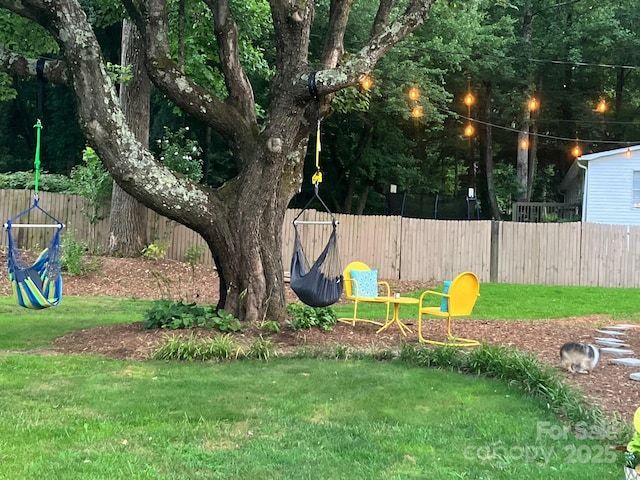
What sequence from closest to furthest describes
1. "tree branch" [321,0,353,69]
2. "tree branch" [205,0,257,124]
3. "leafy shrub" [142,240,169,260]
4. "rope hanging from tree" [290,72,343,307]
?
"rope hanging from tree" [290,72,343,307] < "tree branch" [205,0,257,124] < "tree branch" [321,0,353,69] < "leafy shrub" [142,240,169,260]

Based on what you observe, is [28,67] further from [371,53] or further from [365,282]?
[365,282]

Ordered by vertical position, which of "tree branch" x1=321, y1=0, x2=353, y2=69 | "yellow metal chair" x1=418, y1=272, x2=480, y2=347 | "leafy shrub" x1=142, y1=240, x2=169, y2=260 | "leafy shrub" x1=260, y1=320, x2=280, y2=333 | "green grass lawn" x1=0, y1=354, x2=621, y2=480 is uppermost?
"tree branch" x1=321, y1=0, x2=353, y2=69

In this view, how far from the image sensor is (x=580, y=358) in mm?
5312

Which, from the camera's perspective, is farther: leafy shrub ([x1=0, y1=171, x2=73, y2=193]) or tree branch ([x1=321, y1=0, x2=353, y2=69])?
leafy shrub ([x1=0, y1=171, x2=73, y2=193])

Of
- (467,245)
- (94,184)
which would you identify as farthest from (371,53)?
(94,184)

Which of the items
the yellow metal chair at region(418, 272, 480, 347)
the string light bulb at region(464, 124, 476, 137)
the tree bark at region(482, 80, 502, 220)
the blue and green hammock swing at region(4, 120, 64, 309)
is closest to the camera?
the blue and green hammock swing at region(4, 120, 64, 309)

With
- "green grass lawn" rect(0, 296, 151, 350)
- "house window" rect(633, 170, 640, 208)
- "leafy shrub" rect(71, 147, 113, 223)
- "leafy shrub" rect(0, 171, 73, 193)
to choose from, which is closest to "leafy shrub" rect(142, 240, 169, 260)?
"leafy shrub" rect(71, 147, 113, 223)

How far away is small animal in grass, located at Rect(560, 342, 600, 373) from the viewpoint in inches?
208

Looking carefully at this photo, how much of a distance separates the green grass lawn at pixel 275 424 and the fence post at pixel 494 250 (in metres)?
9.89

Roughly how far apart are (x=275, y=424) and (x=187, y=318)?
2.98m

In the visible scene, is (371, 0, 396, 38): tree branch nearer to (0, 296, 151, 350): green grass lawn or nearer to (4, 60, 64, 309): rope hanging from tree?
(4, 60, 64, 309): rope hanging from tree

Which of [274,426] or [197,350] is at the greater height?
[197,350]

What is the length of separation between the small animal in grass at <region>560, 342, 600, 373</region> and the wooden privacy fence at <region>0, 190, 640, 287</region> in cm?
939

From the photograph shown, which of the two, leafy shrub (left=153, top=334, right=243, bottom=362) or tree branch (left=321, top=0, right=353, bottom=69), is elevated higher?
tree branch (left=321, top=0, right=353, bottom=69)
